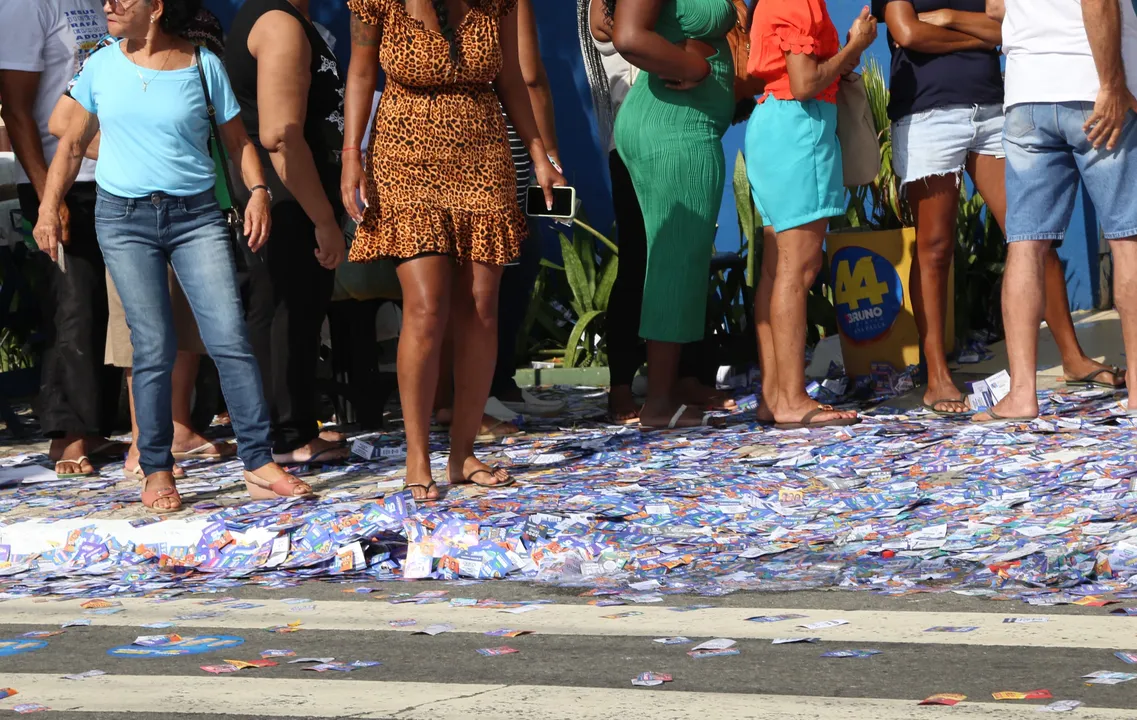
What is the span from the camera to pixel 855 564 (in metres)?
5.03

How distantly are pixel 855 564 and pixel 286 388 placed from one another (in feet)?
9.05

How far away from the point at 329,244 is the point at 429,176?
70 cm

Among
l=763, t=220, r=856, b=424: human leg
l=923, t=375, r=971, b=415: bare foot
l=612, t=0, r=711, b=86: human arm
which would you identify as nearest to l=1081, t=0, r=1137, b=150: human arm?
l=763, t=220, r=856, b=424: human leg

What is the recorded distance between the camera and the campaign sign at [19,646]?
173 inches

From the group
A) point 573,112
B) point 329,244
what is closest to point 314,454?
point 329,244

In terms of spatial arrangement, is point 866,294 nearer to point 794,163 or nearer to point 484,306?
point 794,163

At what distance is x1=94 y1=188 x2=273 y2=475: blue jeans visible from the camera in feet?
20.1

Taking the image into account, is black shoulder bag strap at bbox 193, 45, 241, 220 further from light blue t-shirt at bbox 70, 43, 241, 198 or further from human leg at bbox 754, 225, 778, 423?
human leg at bbox 754, 225, 778, 423

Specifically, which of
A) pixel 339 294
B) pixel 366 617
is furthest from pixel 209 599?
pixel 339 294

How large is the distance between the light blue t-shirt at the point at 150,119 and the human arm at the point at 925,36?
2.86 metres

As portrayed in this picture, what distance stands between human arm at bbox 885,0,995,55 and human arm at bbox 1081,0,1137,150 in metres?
0.83

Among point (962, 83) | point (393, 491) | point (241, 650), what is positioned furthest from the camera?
point (962, 83)

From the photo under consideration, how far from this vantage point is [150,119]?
602cm

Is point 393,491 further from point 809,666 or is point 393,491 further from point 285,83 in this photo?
point 809,666
